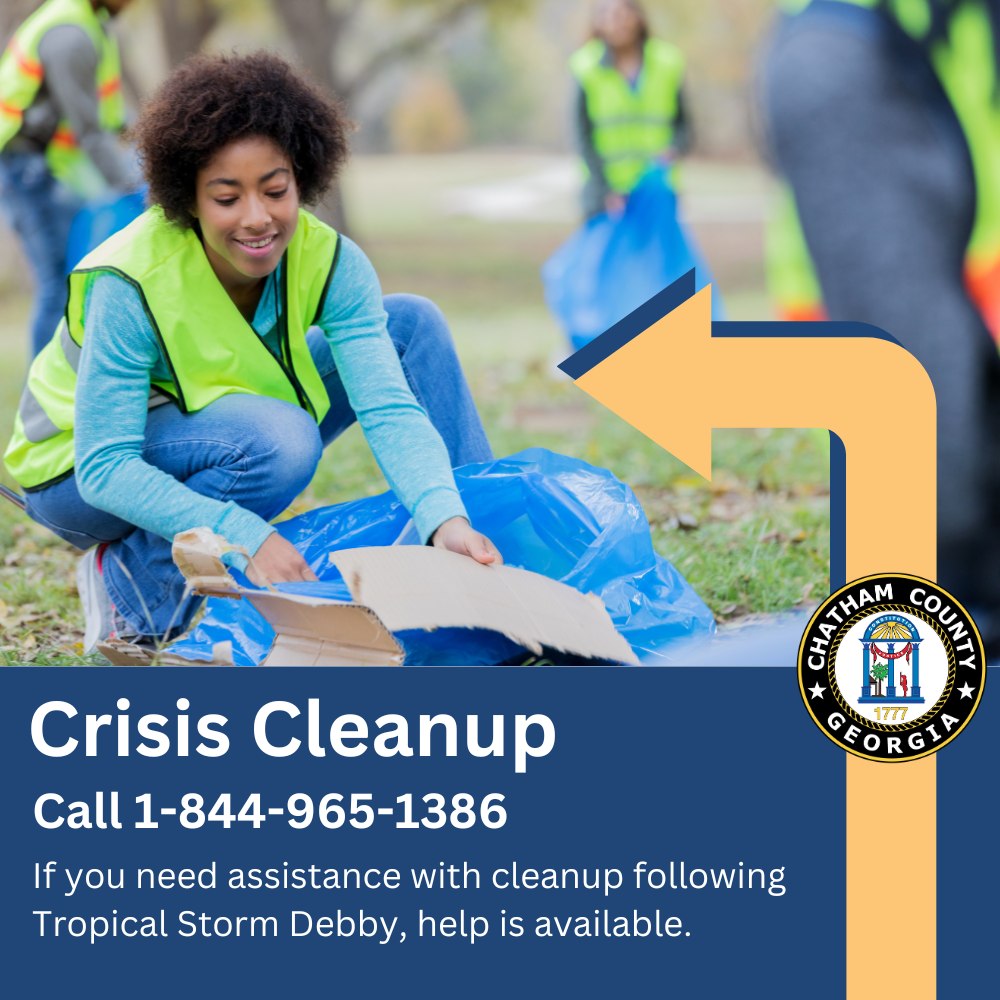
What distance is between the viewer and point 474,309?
36.5 feet

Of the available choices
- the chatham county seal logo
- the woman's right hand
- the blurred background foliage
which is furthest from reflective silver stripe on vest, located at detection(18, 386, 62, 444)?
the chatham county seal logo

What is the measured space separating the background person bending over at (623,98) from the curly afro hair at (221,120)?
4656 millimetres

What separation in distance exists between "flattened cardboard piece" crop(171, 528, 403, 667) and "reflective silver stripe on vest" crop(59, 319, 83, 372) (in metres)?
0.51

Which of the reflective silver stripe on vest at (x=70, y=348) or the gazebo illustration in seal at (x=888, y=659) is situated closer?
the gazebo illustration in seal at (x=888, y=659)

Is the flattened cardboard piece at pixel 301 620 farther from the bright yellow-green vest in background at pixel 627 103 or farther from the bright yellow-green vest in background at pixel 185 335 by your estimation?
the bright yellow-green vest in background at pixel 627 103

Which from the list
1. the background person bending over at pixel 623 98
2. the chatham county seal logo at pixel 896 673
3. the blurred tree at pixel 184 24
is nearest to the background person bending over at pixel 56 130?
the background person bending over at pixel 623 98

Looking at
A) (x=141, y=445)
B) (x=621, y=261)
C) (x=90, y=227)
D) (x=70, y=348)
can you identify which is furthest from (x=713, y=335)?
(x=621, y=261)

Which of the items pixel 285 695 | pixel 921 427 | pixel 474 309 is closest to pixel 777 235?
pixel 921 427

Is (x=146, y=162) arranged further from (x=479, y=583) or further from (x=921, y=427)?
(x=921, y=427)

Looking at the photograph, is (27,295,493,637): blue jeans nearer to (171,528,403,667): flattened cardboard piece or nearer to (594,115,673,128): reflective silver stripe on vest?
(171,528,403,667): flattened cardboard piece

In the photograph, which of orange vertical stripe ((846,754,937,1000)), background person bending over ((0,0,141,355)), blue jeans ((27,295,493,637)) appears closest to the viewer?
orange vertical stripe ((846,754,937,1000))

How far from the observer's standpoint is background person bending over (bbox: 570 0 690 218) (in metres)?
7.23

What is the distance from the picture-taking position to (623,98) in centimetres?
731

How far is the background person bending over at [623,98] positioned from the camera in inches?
285
